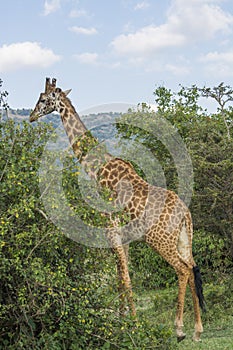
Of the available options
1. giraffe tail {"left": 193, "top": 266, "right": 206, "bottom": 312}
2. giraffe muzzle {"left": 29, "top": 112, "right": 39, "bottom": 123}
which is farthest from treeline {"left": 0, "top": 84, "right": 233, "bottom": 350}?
giraffe muzzle {"left": 29, "top": 112, "right": 39, "bottom": 123}

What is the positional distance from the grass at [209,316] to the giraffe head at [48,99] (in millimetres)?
3309

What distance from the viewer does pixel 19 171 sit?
6.28 meters

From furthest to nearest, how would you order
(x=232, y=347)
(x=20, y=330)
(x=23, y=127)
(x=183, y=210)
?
(x=183, y=210) < (x=232, y=347) < (x=23, y=127) < (x=20, y=330)

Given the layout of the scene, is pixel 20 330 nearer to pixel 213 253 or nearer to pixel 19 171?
pixel 19 171

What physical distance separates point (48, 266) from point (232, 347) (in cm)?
336

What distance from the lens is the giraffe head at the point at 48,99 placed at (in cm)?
934

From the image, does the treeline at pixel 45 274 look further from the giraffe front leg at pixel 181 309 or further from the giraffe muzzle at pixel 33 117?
the giraffe muzzle at pixel 33 117

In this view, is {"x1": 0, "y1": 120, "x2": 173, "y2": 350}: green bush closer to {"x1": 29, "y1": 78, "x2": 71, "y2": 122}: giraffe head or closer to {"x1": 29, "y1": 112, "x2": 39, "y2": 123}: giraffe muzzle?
{"x1": 29, "y1": 112, "x2": 39, "y2": 123}: giraffe muzzle

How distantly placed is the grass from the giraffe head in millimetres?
3309

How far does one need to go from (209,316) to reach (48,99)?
480cm

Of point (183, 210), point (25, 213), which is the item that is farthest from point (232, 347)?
point (25, 213)

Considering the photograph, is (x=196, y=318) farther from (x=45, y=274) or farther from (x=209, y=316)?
(x=45, y=274)

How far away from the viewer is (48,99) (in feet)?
31.0

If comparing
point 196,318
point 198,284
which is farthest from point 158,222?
point 196,318
